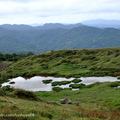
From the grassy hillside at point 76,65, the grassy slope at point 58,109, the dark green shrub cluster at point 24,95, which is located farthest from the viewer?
the grassy hillside at point 76,65

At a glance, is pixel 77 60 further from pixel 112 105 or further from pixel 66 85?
pixel 112 105

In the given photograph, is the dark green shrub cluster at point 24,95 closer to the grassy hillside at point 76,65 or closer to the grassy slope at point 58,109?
the grassy slope at point 58,109

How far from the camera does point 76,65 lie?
85.1 meters

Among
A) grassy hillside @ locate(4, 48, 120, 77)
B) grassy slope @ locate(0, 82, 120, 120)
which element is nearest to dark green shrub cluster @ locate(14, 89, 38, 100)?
grassy slope @ locate(0, 82, 120, 120)

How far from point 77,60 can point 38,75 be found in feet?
73.9

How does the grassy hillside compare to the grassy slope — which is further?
the grassy hillside

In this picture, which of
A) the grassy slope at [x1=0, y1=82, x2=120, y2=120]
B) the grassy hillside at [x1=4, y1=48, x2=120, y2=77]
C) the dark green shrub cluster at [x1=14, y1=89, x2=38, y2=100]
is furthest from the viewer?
the grassy hillside at [x1=4, y1=48, x2=120, y2=77]

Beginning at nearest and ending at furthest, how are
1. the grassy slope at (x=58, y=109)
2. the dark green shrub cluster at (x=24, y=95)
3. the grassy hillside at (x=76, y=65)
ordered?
the grassy slope at (x=58, y=109) < the dark green shrub cluster at (x=24, y=95) < the grassy hillside at (x=76, y=65)

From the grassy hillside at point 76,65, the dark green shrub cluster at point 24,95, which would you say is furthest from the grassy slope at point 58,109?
the grassy hillside at point 76,65

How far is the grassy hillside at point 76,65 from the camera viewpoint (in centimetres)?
7200

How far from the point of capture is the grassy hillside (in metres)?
72.0

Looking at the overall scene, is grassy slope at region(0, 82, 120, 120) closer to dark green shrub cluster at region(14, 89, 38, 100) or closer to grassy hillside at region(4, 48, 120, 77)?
dark green shrub cluster at region(14, 89, 38, 100)

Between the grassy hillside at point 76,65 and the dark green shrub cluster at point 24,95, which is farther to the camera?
the grassy hillside at point 76,65

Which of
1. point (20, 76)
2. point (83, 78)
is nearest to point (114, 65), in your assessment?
point (83, 78)
